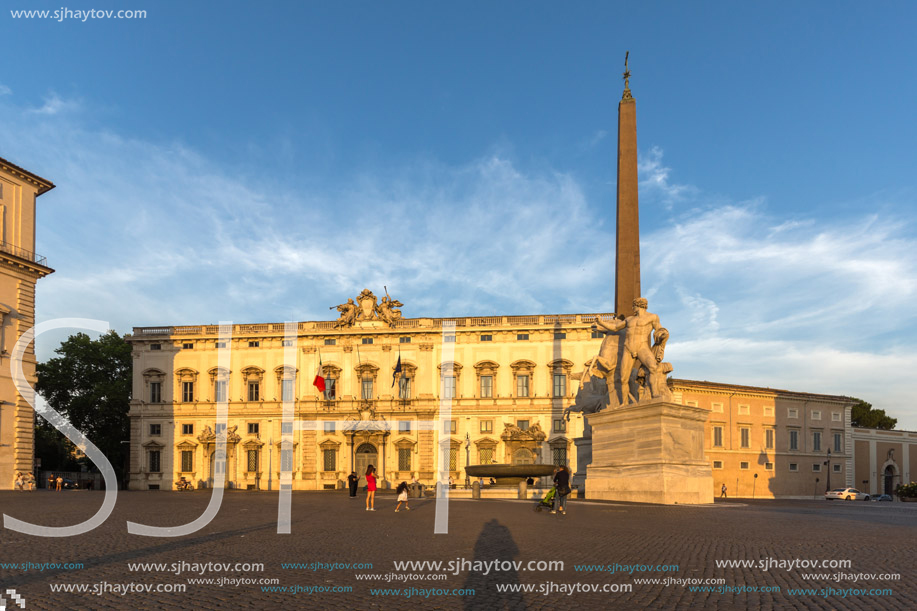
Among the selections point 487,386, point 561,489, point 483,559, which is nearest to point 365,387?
point 487,386

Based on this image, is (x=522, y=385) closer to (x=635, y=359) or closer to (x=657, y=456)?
(x=635, y=359)

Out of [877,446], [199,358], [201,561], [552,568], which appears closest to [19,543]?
[201,561]

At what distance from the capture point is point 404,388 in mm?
49188

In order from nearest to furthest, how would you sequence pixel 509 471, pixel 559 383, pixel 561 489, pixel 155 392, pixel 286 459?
1. pixel 561 489
2. pixel 509 471
3. pixel 559 383
4. pixel 286 459
5. pixel 155 392

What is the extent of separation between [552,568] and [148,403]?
1921 inches

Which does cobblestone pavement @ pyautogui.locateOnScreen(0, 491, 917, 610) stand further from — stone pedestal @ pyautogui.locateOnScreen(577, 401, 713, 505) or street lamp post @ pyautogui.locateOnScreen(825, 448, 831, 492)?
street lamp post @ pyautogui.locateOnScreen(825, 448, 831, 492)

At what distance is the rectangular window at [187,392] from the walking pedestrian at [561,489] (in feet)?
134

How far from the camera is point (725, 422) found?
160 feet

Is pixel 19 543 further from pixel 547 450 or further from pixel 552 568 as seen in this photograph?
pixel 547 450

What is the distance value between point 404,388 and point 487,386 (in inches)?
210

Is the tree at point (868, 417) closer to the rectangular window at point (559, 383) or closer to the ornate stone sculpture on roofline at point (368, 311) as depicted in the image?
the rectangular window at point (559, 383)

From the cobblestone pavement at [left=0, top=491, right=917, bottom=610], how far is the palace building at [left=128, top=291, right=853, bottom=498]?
3510 cm

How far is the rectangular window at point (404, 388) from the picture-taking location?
49.1 metres

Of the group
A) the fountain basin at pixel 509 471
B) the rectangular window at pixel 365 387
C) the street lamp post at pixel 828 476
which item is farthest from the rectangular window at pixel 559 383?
the street lamp post at pixel 828 476
